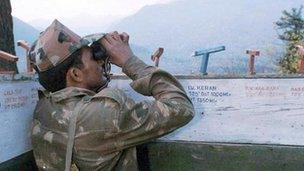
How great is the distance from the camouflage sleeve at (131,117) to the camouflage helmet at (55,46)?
0.73 ft

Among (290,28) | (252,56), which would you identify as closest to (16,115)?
(252,56)

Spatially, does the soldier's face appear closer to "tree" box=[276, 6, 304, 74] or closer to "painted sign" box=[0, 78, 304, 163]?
"painted sign" box=[0, 78, 304, 163]

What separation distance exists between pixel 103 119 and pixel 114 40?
342mm

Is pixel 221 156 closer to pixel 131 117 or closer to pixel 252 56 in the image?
pixel 131 117

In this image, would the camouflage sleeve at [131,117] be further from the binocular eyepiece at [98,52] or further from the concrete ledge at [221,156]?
the concrete ledge at [221,156]

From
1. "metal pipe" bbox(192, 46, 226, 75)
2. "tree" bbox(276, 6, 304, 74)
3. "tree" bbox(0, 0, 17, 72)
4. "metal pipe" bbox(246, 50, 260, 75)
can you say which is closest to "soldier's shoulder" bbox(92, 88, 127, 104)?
"metal pipe" bbox(192, 46, 226, 75)

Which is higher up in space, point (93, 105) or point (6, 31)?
point (6, 31)

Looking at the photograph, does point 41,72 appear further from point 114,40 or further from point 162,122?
point 162,122

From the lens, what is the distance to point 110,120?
1.78 m

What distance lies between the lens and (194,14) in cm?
9762

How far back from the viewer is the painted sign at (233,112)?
6.36ft

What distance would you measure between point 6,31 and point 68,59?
132 cm

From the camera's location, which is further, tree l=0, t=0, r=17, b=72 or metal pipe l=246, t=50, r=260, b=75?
tree l=0, t=0, r=17, b=72

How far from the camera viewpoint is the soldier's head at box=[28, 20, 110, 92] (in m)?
1.89
